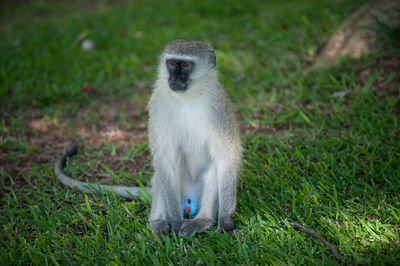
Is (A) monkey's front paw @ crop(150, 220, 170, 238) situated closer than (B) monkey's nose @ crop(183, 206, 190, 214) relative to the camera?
Yes

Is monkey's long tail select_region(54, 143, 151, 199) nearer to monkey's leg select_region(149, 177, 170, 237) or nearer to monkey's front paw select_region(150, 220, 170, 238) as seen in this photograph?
monkey's leg select_region(149, 177, 170, 237)

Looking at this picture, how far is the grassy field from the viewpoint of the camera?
2764mm

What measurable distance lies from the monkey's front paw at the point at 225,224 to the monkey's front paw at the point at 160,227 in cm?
40

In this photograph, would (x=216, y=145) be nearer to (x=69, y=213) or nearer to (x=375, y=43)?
(x=69, y=213)

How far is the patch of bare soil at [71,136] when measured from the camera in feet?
13.4

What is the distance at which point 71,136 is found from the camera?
4.55 m

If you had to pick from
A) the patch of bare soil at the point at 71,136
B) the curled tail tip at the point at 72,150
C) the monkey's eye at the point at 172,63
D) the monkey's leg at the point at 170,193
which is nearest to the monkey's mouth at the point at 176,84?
the monkey's eye at the point at 172,63

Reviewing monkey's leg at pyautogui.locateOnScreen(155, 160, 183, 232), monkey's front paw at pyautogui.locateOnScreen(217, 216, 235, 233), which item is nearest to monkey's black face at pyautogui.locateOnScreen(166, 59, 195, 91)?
monkey's leg at pyautogui.locateOnScreen(155, 160, 183, 232)

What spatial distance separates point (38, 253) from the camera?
9.24ft

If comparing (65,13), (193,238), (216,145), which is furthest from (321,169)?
(65,13)

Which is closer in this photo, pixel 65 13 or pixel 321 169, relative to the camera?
pixel 321 169

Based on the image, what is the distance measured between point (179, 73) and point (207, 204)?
1.01m

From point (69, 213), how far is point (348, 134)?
2632mm

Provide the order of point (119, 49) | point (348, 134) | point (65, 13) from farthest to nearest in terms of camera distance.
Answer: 1. point (65, 13)
2. point (119, 49)
3. point (348, 134)
